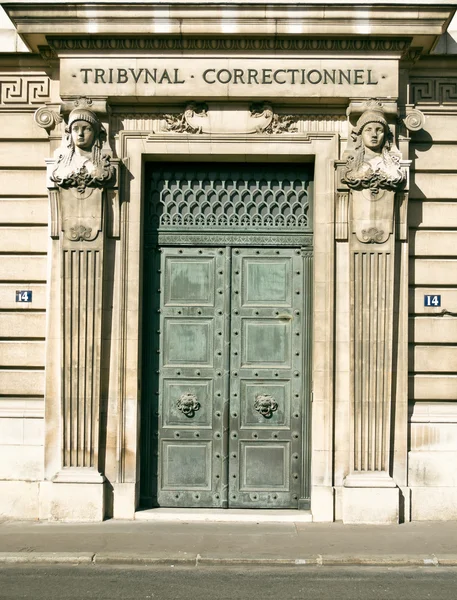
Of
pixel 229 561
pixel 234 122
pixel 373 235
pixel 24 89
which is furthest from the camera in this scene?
pixel 24 89

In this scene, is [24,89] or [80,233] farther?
[24,89]

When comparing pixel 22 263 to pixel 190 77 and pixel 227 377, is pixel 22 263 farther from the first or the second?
pixel 190 77

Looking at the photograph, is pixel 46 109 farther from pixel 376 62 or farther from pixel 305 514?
pixel 305 514

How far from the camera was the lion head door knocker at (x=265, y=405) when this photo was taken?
12312 millimetres

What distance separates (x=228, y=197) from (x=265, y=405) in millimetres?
2920

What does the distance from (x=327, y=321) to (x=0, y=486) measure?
4.87m

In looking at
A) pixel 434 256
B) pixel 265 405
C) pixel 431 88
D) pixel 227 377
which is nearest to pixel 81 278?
pixel 227 377

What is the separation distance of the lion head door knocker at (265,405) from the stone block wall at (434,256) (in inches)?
73.5

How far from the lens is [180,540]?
1067 cm

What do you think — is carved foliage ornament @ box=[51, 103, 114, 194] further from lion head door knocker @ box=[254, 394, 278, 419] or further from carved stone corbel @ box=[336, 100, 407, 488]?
lion head door knocker @ box=[254, 394, 278, 419]

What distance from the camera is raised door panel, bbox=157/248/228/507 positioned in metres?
12.3

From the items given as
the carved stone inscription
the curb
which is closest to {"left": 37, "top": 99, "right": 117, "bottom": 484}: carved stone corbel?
the carved stone inscription

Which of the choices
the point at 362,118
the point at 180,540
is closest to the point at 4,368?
the point at 180,540

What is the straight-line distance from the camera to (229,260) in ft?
40.9
